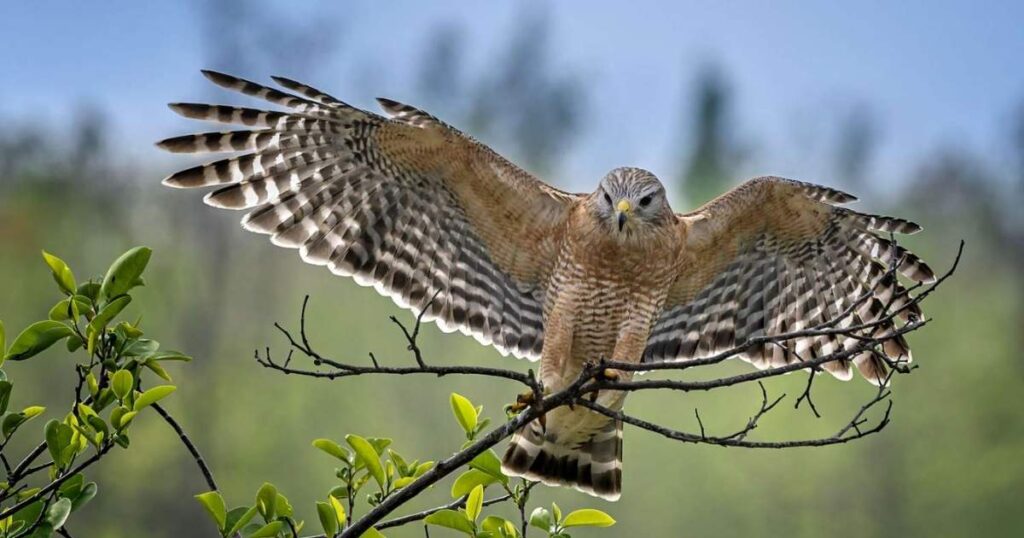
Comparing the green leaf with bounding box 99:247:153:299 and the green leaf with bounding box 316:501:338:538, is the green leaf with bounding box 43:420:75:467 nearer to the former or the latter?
the green leaf with bounding box 99:247:153:299

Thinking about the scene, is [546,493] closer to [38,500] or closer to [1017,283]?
[1017,283]

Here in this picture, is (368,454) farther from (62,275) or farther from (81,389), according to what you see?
(62,275)

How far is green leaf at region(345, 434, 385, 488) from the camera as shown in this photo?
2240 millimetres

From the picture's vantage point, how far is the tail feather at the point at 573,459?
3.36 metres

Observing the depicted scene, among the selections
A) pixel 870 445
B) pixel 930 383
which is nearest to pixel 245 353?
pixel 870 445

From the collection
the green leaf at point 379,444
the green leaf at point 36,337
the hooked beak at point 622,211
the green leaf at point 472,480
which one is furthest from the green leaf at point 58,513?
the hooked beak at point 622,211

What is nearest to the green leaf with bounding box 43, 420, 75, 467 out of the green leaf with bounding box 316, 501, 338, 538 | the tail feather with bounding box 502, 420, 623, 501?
the green leaf with bounding box 316, 501, 338, 538

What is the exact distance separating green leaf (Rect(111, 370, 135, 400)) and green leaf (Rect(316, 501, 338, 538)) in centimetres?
40

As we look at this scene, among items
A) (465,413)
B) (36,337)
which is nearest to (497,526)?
(465,413)

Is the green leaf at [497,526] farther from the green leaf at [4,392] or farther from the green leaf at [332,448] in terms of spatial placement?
the green leaf at [4,392]

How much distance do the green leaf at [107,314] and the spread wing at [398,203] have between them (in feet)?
3.81

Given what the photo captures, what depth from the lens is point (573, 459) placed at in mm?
3453

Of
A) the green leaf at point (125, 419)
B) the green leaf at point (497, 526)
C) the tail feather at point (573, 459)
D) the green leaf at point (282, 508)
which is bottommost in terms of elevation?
the green leaf at point (125, 419)

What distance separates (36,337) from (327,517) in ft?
2.03
